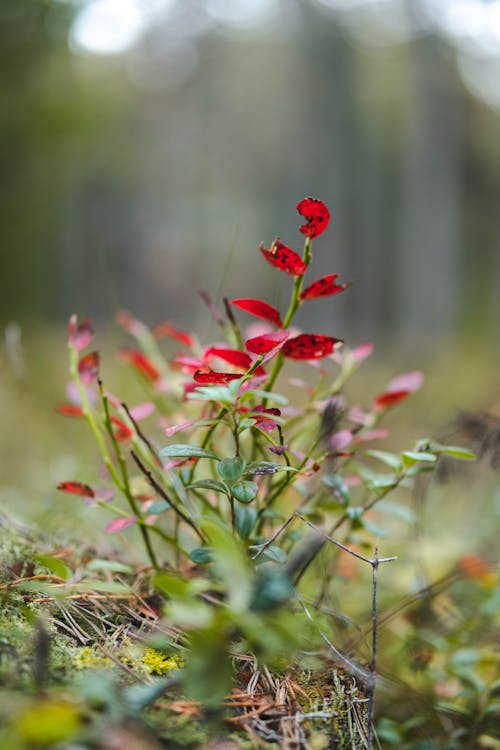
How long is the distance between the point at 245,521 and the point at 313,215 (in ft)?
1.09

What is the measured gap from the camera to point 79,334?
2.57 feet

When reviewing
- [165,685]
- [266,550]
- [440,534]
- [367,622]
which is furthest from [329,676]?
[440,534]

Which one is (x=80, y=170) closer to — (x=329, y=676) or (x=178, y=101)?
(x=178, y=101)

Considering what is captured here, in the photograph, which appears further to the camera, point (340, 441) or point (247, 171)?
point (247, 171)

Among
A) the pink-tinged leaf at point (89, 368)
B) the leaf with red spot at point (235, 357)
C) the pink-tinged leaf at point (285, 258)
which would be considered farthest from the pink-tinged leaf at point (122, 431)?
the pink-tinged leaf at point (285, 258)

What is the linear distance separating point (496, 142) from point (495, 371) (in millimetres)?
8887

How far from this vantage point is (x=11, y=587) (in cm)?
61

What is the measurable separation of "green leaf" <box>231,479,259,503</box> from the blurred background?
16.2 inches

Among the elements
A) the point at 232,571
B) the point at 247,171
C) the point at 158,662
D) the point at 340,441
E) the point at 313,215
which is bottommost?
the point at 158,662

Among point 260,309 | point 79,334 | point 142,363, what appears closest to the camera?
point 260,309

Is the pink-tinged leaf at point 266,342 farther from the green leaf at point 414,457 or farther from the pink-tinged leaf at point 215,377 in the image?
the green leaf at point 414,457

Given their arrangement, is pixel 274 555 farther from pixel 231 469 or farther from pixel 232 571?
pixel 232 571

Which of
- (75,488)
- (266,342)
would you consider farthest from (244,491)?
(75,488)

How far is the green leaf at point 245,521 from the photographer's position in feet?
2.18
